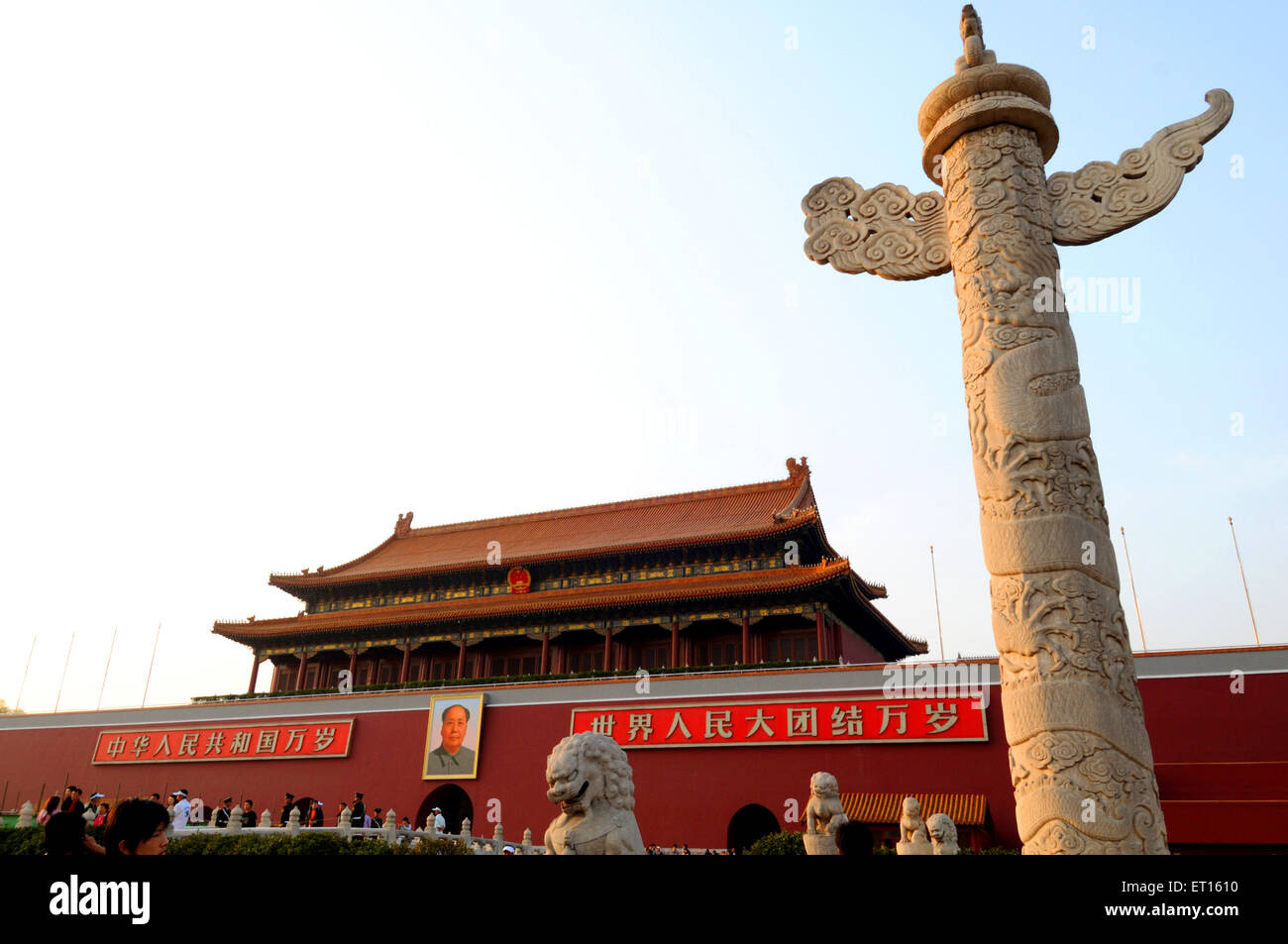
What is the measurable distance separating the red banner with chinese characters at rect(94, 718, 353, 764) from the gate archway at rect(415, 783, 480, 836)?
2.40m

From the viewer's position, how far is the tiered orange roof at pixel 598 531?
2114cm

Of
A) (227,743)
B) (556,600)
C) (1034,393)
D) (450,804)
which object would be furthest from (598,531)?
(1034,393)

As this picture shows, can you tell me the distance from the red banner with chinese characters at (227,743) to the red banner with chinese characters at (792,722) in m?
6.33

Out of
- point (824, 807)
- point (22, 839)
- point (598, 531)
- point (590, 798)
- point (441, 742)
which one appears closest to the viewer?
point (590, 798)

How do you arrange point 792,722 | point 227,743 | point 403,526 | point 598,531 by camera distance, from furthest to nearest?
point 403,526 → point 598,531 → point 227,743 → point 792,722

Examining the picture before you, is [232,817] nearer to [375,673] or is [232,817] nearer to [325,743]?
[325,743]

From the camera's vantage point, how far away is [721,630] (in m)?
19.9

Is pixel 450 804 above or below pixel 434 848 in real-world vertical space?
above

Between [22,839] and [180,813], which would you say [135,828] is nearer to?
[22,839]

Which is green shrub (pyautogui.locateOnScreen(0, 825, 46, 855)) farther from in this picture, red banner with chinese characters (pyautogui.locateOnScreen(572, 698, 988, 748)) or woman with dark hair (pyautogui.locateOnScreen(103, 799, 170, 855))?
woman with dark hair (pyautogui.locateOnScreen(103, 799, 170, 855))

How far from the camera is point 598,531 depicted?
79.0 feet

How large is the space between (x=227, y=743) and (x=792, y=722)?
45.7ft

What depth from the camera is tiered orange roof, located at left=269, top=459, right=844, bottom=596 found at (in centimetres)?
2114
